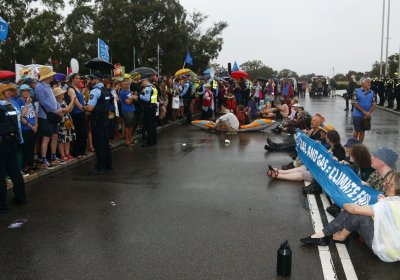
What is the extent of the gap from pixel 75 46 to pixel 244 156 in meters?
42.3

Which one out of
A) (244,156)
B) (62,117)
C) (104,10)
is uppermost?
(104,10)

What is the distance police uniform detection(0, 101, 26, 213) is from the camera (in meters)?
6.36

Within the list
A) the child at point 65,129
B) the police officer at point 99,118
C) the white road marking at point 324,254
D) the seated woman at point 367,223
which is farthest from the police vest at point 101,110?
the seated woman at point 367,223

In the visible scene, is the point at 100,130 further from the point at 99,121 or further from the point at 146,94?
the point at 146,94

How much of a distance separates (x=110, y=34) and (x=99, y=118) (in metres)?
42.8

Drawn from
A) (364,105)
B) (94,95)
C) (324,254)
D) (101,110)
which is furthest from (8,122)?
(364,105)

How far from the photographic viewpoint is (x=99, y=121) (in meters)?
8.95

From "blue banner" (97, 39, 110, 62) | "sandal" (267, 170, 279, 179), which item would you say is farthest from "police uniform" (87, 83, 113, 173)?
"blue banner" (97, 39, 110, 62)

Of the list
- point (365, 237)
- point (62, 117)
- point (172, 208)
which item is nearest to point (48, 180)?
point (62, 117)

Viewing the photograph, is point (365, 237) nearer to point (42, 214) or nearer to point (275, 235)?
point (275, 235)

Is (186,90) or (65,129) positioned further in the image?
(186,90)

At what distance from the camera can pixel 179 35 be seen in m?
50.9

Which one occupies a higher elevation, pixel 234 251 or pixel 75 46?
pixel 75 46

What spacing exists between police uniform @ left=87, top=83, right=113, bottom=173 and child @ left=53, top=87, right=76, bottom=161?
3.15 feet
